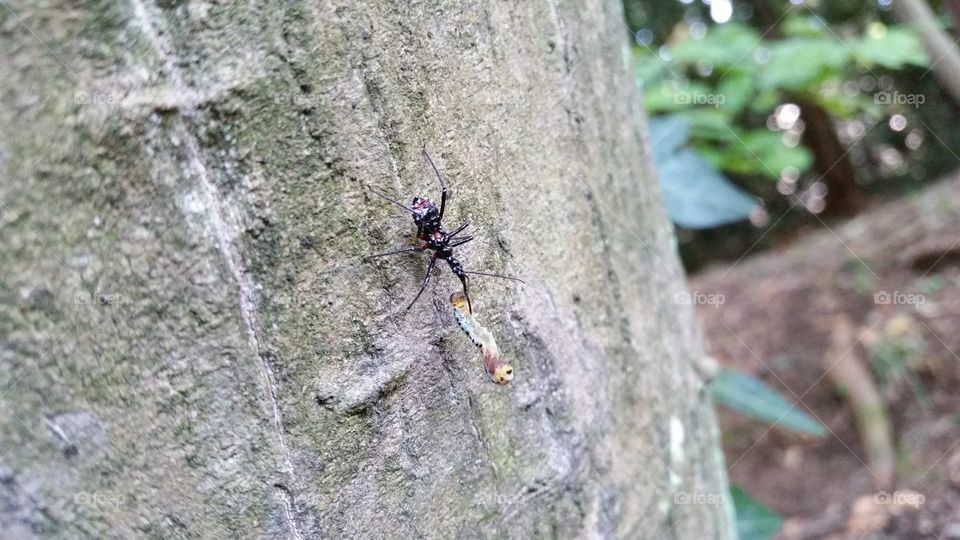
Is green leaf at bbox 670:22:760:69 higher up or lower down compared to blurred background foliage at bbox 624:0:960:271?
higher up

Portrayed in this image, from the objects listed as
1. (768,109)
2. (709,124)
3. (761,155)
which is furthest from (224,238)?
(768,109)

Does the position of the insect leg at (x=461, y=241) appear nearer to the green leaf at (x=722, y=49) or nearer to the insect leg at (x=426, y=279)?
the insect leg at (x=426, y=279)

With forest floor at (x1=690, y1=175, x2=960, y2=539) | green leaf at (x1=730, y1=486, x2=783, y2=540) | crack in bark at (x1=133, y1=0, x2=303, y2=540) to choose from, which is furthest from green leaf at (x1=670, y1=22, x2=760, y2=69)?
crack in bark at (x1=133, y1=0, x2=303, y2=540)

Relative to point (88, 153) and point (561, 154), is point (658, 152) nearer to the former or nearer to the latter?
point (561, 154)

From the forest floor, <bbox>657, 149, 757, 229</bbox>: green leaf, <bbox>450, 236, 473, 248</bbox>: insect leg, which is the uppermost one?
<bbox>450, 236, 473, 248</bbox>: insect leg

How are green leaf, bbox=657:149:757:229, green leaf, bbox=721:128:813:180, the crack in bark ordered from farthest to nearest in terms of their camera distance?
green leaf, bbox=721:128:813:180 < green leaf, bbox=657:149:757:229 < the crack in bark

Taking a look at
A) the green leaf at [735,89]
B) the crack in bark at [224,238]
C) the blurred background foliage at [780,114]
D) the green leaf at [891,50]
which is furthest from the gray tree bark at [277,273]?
the green leaf at [891,50]

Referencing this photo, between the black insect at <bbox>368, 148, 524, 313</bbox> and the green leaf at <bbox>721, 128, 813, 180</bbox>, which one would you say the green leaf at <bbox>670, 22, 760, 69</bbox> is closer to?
the green leaf at <bbox>721, 128, 813, 180</bbox>
